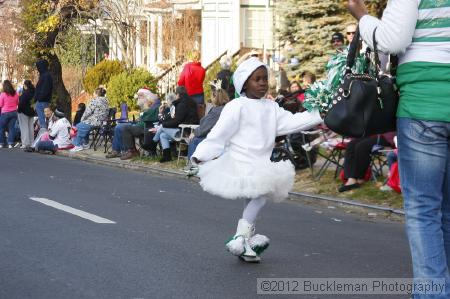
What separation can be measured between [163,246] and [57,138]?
16262 millimetres

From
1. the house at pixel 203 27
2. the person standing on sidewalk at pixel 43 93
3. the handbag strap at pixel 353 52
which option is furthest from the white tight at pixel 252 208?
the house at pixel 203 27

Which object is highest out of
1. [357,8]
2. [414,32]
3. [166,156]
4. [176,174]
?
[357,8]

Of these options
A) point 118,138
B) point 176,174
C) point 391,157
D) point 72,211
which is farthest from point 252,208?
point 118,138

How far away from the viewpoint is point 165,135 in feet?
65.2

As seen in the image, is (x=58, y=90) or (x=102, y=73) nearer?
(x=58, y=90)

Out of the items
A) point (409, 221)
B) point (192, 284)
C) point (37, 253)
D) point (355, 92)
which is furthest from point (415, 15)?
point (37, 253)

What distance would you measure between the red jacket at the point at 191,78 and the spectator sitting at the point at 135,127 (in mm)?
717

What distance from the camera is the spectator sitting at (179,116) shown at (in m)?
19.6

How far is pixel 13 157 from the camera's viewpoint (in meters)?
22.4

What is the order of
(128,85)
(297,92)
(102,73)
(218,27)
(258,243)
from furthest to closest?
1. (102,73)
2. (218,27)
3. (128,85)
4. (297,92)
5. (258,243)

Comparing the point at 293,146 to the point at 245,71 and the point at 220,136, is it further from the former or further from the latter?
the point at 220,136

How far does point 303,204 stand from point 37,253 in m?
6.30

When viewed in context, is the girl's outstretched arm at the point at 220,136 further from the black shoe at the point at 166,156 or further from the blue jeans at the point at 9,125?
the blue jeans at the point at 9,125

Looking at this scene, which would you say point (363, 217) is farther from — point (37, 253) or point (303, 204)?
point (37, 253)
